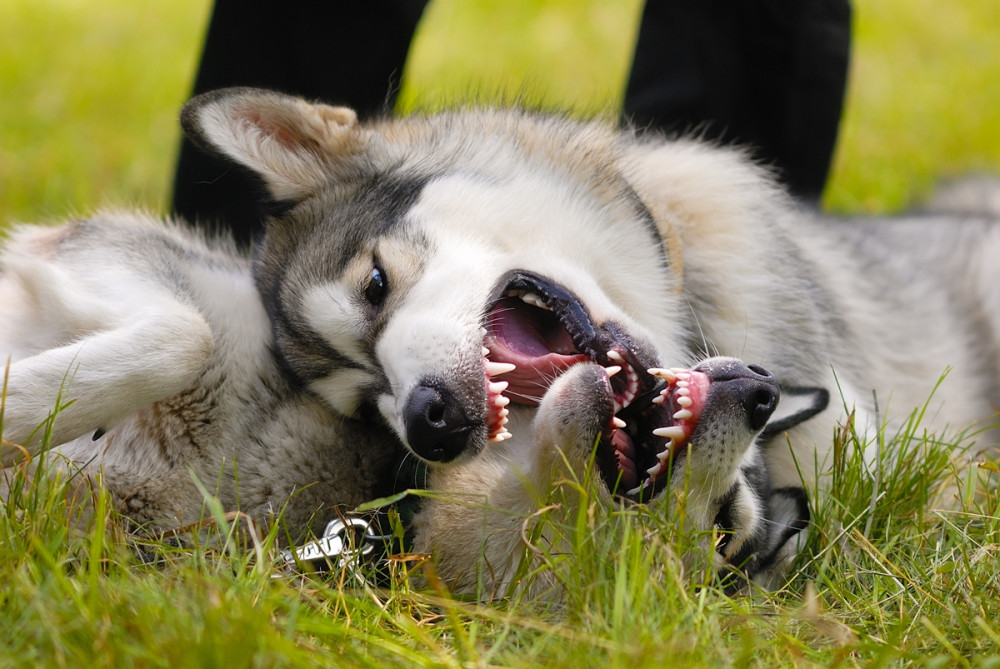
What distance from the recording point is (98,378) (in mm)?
2234

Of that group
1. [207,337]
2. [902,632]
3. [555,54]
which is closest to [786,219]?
[902,632]

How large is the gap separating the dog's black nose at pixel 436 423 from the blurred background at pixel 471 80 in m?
1.50

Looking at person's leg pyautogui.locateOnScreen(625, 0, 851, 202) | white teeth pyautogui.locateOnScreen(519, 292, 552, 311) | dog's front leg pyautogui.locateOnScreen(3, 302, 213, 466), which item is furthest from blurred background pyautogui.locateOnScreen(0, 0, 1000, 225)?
dog's front leg pyautogui.locateOnScreen(3, 302, 213, 466)

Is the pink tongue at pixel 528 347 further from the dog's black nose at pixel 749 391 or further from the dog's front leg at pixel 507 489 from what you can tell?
the dog's black nose at pixel 749 391

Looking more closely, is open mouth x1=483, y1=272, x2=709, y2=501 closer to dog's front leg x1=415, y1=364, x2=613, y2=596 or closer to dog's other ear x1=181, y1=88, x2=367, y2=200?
dog's front leg x1=415, y1=364, x2=613, y2=596

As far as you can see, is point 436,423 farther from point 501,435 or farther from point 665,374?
point 665,374

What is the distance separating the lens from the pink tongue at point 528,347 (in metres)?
2.31

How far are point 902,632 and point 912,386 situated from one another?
1576 millimetres

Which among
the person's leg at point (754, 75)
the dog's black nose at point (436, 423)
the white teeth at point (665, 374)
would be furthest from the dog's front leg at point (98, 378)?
the person's leg at point (754, 75)

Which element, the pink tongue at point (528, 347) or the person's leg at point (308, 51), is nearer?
the pink tongue at point (528, 347)

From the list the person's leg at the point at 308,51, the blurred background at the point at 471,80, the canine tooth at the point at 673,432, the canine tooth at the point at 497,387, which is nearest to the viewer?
the canine tooth at the point at 673,432

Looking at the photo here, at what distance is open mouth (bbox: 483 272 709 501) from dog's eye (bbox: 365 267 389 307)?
0.29 metres

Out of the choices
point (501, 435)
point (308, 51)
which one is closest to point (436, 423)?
point (501, 435)

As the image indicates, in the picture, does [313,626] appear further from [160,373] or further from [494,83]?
[494,83]
